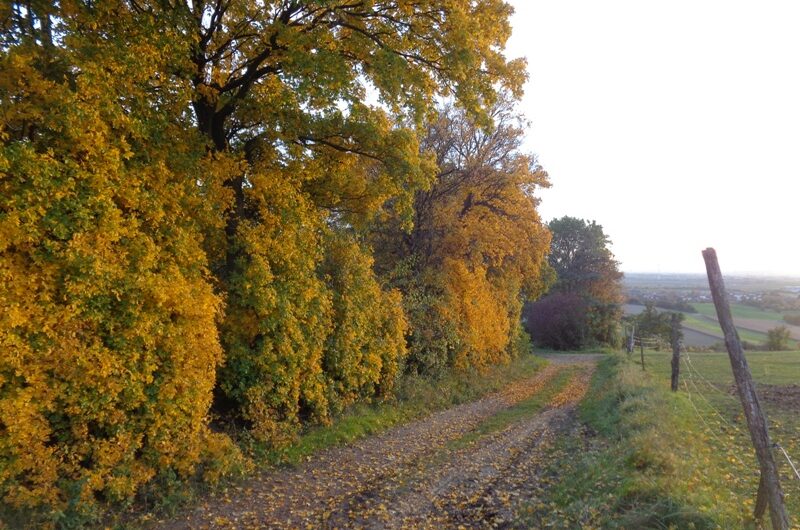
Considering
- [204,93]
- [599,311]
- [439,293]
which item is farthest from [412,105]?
[599,311]

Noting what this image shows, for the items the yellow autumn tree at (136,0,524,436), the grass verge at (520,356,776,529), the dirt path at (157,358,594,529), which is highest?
the yellow autumn tree at (136,0,524,436)

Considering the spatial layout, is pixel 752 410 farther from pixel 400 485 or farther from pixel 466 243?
pixel 466 243

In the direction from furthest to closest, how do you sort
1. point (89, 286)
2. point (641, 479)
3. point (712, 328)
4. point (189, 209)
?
point (712, 328)
point (189, 209)
point (641, 479)
point (89, 286)

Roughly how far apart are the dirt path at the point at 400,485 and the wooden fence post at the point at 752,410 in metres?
3.15

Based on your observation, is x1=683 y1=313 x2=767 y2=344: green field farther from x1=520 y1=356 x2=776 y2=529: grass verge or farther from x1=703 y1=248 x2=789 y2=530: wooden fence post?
x1=703 y1=248 x2=789 y2=530: wooden fence post

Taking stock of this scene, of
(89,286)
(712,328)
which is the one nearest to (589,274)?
(712,328)

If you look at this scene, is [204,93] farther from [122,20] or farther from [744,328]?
[744,328]

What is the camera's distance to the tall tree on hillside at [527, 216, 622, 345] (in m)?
44.4

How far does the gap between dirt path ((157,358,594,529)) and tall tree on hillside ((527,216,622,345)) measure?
34477 millimetres

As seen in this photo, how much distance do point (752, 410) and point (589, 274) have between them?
4378 centimetres

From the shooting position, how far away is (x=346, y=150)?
11695 mm

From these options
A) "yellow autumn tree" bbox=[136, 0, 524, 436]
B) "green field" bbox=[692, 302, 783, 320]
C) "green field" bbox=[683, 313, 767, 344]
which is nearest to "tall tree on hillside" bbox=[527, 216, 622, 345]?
"green field" bbox=[683, 313, 767, 344]

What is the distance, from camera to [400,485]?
8242 mm

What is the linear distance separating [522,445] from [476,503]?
3.76 meters
